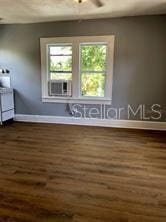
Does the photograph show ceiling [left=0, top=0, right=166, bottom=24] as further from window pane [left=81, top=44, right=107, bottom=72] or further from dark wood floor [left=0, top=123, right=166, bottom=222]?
dark wood floor [left=0, top=123, right=166, bottom=222]

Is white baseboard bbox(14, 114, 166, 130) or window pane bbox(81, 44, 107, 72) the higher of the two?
window pane bbox(81, 44, 107, 72)

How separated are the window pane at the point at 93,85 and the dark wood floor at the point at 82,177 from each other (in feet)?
3.79

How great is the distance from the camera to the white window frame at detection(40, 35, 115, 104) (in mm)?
4633

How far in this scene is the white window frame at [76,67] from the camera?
4.63m

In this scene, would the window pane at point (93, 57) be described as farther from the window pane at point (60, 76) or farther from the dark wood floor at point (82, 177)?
the dark wood floor at point (82, 177)

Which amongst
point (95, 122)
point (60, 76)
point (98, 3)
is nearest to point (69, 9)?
point (98, 3)

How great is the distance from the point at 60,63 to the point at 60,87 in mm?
600

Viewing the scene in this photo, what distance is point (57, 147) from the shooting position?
3564mm

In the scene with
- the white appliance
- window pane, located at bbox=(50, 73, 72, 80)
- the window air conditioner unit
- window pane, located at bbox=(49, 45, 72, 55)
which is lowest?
the white appliance

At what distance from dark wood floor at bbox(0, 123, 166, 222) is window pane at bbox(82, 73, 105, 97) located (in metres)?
1.16

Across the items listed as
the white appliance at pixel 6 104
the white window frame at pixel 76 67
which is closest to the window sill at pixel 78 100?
the white window frame at pixel 76 67

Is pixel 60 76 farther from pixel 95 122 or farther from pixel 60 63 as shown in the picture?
pixel 95 122

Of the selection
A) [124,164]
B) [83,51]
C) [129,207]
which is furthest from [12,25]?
[129,207]

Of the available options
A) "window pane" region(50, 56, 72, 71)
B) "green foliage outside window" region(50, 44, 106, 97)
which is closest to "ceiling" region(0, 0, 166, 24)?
"green foliage outside window" region(50, 44, 106, 97)
